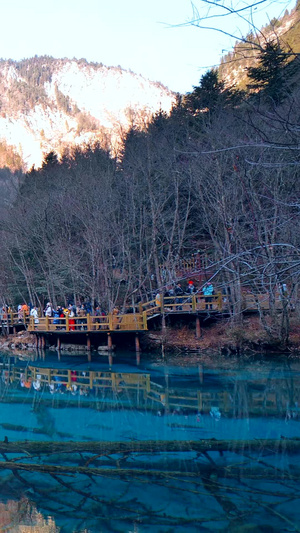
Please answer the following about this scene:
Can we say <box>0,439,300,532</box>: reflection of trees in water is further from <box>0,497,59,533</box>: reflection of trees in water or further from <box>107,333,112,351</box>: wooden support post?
<box>107,333,112,351</box>: wooden support post

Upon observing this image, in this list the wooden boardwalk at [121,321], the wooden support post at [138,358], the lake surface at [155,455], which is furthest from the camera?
the wooden boardwalk at [121,321]

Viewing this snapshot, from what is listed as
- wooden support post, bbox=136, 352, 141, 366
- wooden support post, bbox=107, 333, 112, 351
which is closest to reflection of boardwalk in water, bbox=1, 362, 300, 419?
wooden support post, bbox=136, 352, 141, 366

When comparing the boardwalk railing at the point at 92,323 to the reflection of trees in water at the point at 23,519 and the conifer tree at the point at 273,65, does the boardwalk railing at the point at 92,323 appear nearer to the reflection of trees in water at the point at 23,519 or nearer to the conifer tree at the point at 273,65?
the conifer tree at the point at 273,65

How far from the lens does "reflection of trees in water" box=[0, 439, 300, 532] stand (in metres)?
6.04

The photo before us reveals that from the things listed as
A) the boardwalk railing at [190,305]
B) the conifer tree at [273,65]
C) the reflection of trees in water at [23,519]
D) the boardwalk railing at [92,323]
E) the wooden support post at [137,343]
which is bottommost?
the reflection of trees in water at [23,519]

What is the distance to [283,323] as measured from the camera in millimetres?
19172

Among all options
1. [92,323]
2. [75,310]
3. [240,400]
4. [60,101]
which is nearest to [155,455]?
[240,400]

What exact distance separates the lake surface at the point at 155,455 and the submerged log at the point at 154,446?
0.09 feet

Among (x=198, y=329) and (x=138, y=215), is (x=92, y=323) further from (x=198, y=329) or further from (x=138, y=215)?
(x=138, y=215)

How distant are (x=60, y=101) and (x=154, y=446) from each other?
15209 cm

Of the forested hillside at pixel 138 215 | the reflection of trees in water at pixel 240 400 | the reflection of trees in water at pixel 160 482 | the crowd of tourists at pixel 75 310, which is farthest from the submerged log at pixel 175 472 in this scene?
the crowd of tourists at pixel 75 310

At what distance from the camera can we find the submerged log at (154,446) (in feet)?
27.6

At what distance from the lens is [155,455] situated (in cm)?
820

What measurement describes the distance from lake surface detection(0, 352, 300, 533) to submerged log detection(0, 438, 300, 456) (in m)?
0.03
